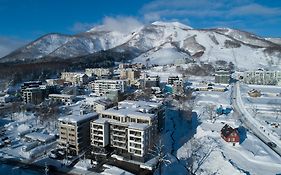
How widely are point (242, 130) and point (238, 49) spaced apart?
82.2 metres

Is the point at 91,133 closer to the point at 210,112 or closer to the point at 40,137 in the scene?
the point at 40,137

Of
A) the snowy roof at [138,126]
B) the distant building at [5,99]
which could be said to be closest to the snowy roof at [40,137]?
the snowy roof at [138,126]

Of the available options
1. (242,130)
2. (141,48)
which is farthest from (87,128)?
(141,48)

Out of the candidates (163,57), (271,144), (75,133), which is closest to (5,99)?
(75,133)

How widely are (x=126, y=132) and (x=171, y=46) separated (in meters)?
98.8

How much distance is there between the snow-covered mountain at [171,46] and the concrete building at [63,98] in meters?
52.0

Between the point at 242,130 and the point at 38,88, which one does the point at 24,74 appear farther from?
the point at 242,130

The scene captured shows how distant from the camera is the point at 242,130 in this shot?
992 inches

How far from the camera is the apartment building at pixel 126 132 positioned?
61.2ft

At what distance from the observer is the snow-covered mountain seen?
92.5 meters

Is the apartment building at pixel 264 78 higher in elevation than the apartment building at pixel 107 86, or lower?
higher

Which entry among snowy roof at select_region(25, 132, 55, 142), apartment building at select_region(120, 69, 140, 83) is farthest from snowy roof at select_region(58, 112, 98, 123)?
apartment building at select_region(120, 69, 140, 83)

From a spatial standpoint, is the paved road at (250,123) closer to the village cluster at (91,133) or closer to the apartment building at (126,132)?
the village cluster at (91,133)

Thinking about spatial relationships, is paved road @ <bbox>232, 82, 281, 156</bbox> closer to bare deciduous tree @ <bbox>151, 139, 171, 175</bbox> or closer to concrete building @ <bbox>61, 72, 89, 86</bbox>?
bare deciduous tree @ <bbox>151, 139, 171, 175</bbox>
